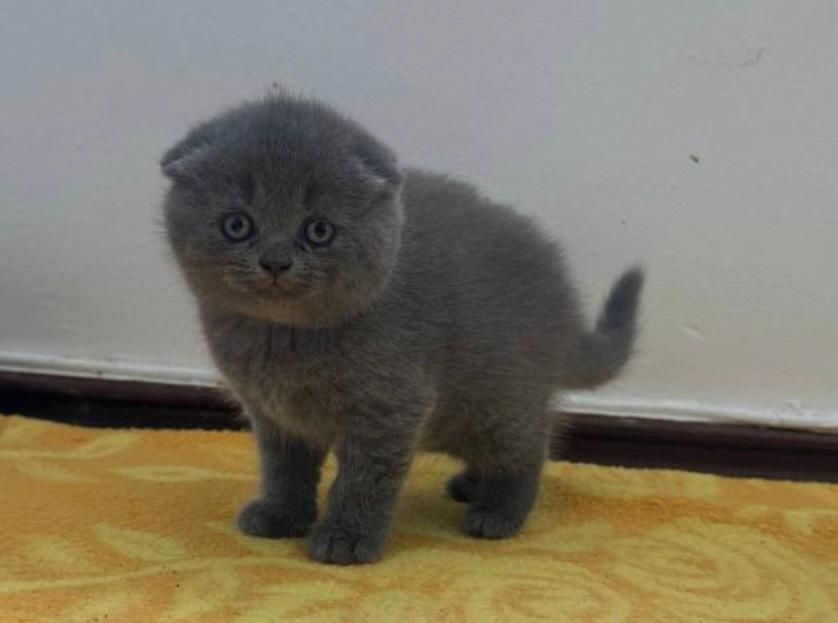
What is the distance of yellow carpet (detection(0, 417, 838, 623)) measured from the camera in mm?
995

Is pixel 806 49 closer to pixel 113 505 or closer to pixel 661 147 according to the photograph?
pixel 661 147

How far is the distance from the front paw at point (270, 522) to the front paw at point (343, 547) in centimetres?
8

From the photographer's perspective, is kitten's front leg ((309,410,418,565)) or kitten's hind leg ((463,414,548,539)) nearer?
kitten's front leg ((309,410,418,565))

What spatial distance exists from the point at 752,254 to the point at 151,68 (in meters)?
0.86

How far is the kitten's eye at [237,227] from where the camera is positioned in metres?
1.02

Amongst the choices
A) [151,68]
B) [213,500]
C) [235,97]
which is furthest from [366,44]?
[213,500]

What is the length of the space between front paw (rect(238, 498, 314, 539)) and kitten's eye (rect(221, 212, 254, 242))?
0.33 metres

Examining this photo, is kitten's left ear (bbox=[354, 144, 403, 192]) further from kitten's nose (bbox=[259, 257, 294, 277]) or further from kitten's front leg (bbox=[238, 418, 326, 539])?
kitten's front leg (bbox=[238, 418, 326, 539])

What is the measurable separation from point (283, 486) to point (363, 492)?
0.44 feet

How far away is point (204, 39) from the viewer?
150 centimetres

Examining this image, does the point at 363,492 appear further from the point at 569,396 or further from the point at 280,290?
Result: the point at 569,396

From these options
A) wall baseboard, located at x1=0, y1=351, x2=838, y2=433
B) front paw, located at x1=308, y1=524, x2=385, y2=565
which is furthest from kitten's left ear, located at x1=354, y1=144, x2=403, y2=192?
wall baseboard, located at x1=0, y1=351, x2=838, y2=433

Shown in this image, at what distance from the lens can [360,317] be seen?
1095mm

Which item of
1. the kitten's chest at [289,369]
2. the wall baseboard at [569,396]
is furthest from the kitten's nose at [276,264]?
the wall baseboard at [569,396]
